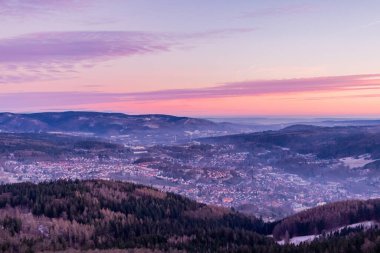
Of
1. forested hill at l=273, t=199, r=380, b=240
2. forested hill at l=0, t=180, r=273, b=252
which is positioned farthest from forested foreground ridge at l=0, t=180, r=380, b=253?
forested hill at l=273, t=199, r=380, b=240

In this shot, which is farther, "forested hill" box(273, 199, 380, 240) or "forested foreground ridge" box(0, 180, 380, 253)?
"forested hill" box(273, 199, 380, 240)

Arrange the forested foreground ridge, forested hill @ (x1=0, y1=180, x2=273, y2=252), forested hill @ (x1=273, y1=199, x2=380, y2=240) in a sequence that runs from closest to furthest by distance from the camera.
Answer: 1. the forested foreground ridge
2. forested hill @ (x1=0, y1=180, x2=273, y2=252)
3. forested hill @ (x1=273, y1=199, x2=380, y2=240)

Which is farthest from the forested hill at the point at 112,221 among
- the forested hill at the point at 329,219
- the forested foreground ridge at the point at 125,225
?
the forested hill at the point at 329,219

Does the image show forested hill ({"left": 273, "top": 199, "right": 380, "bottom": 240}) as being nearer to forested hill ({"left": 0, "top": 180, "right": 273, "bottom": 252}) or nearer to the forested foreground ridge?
the forested foreground ridge

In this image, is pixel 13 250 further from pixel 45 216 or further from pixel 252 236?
pixel 252 236

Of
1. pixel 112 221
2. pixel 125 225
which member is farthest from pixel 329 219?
pixel 112 221

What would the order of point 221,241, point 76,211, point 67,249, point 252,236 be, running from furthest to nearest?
point 76,211, point 252,236, point 221,241, point 67,249

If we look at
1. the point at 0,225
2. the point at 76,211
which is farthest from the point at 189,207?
the point at 0,225

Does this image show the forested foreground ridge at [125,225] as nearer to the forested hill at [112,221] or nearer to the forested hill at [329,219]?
the forested hill at [112,221]
